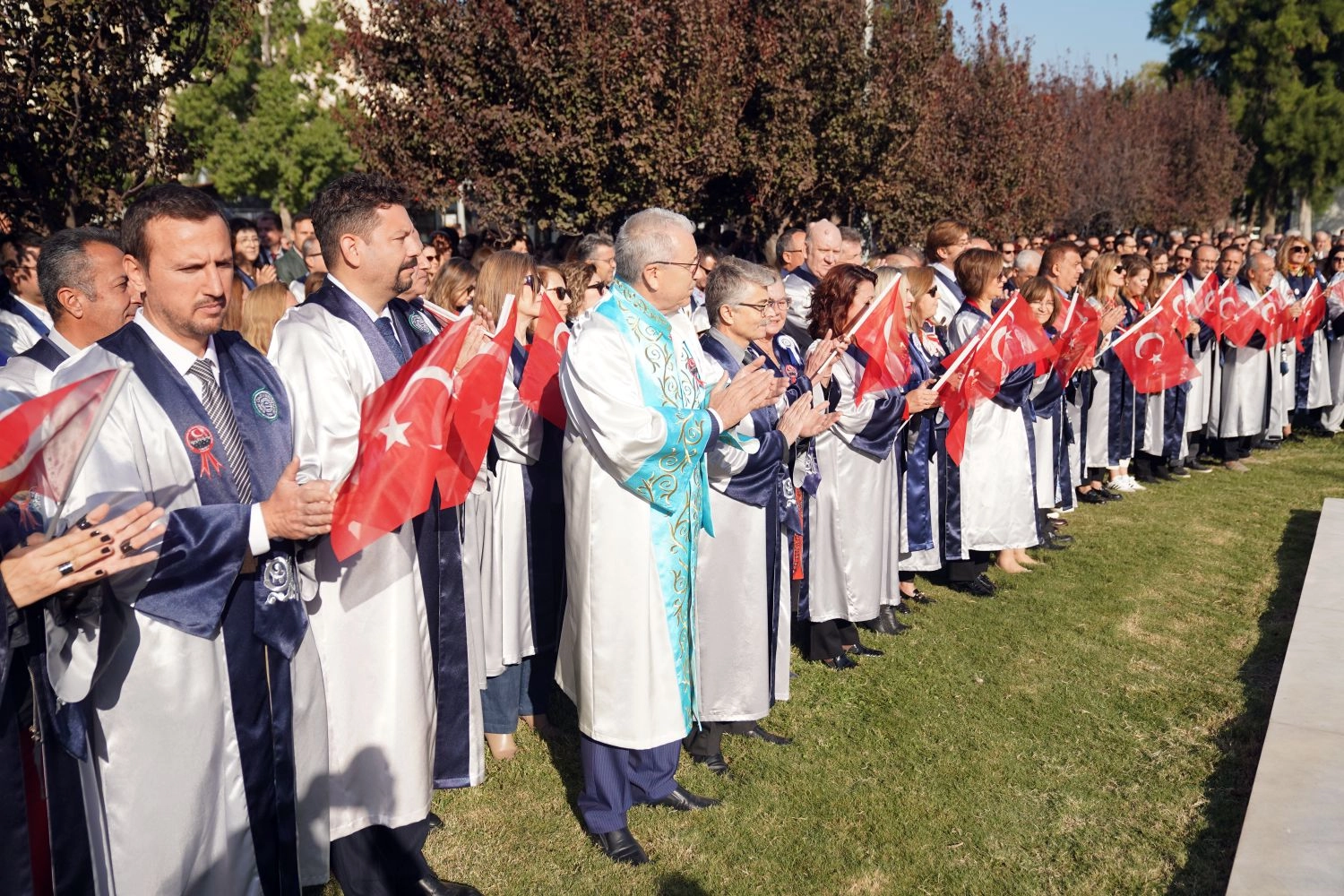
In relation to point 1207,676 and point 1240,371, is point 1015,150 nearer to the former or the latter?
point 1240,371

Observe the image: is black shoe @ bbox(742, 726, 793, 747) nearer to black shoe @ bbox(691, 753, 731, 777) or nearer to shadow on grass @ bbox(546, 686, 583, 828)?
black shoe @ bbox(691, 753, 731, 777)

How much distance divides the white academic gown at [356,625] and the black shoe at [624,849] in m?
0.92

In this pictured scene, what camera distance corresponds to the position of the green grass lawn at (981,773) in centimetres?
426

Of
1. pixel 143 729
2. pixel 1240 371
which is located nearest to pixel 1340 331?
pixel 1240 371

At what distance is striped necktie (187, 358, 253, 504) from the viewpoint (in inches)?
122

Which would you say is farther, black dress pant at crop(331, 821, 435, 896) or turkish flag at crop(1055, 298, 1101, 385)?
turkish flag at crop(1055, 298, 1101, 385)

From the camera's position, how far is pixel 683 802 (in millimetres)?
4715

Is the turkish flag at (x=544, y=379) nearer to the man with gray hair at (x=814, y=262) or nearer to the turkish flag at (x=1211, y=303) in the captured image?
the man with gray hair at (x=814, y=262)

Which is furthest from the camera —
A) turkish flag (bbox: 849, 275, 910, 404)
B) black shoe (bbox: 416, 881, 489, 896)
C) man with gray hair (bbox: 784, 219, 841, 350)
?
man with gray hair (bbox: 784, 219, 841, 350)

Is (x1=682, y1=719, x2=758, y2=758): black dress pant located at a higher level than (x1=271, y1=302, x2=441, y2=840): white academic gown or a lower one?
lower

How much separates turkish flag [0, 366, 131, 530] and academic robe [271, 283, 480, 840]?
90 cm

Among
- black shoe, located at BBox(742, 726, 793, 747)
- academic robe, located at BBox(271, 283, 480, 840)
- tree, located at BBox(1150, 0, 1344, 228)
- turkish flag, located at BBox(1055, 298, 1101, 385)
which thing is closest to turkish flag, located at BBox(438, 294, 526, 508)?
academic robe, located at BBox(271, 283, 480, 840)

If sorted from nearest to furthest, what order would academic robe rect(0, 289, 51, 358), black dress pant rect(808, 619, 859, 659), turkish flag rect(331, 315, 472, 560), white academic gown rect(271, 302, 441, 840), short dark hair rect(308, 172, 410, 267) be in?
turkish flag rect(331, 315, 472, 560)
white academic gown rect(271, 302, 441, 840)
short dark hair rect(308, 172, 410, 267)
academic robe rect(0, 289, 51, 358)
black dress pant rect(808, 619, 859, 659)

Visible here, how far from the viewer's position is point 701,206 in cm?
1422
